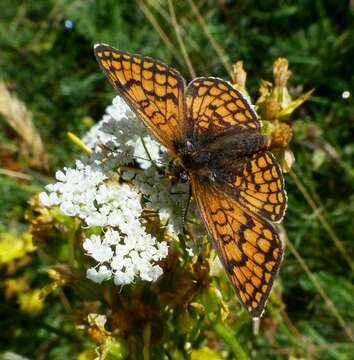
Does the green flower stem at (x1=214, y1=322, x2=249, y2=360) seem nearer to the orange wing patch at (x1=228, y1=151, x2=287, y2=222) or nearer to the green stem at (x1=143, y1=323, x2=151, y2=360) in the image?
the green stem at (x1=143, y1=323, x2=151, y2=360)

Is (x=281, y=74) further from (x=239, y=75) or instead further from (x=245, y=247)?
(x=245, y=247)

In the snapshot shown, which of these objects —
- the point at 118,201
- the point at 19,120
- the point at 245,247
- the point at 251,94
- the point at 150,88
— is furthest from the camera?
the point at 251,94

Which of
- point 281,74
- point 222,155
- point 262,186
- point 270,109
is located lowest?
point 262,186

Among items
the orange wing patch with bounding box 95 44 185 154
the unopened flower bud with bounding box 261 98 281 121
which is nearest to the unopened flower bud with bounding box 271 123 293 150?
the unopened flower bud with bounding box 261 98 281 121

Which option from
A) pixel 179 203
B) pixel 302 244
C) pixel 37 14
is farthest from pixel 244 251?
pixel 37 14

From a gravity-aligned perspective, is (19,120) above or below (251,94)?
below

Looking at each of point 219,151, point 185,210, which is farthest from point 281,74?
point 185,210

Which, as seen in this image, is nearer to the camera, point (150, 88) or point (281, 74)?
point (150, 88)
